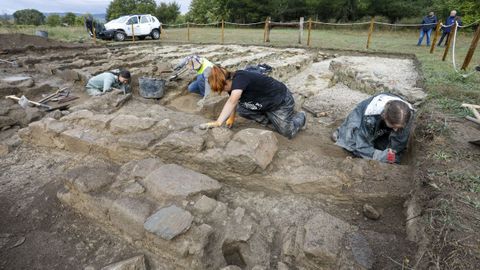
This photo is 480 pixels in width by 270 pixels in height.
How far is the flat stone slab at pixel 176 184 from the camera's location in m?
2.52

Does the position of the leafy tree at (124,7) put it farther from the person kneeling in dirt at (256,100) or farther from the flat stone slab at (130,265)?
the flat stone slab at (130,265)

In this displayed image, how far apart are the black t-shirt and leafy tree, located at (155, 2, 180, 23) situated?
1594 inches

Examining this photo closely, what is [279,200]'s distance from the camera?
2.85 m

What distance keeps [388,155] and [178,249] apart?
95.2 inches

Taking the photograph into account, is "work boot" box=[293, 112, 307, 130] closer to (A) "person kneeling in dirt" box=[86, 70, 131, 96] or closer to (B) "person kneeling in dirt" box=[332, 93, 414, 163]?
(B) "person kneeling in dirt" box=[332, 93, 414, 163]

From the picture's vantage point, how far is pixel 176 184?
8.51 ft

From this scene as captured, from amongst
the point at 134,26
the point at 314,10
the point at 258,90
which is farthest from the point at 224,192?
the point at 314,10

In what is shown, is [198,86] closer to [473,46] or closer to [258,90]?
[258,90]

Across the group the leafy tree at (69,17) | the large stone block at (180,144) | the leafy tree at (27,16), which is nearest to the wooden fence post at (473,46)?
the large stone block at (180,144)

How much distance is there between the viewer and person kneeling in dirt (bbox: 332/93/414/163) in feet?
10.2

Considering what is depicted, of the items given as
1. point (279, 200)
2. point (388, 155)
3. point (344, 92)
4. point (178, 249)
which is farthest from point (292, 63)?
point (178, 249)

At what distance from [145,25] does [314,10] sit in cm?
2011

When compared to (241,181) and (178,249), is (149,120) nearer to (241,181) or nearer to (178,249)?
(241,181)

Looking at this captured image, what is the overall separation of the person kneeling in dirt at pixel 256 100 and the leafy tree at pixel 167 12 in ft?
133
